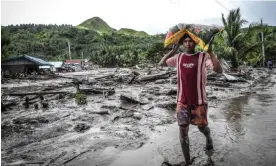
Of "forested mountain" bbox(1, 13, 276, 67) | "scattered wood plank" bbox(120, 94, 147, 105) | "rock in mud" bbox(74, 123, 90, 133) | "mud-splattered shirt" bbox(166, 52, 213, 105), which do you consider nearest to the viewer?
"mud-splattered shirt" bbox(166, 52, 213, 105)

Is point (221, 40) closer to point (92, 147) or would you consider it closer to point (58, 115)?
point (58, 115)

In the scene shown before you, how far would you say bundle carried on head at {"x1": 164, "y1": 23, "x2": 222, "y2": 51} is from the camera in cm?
328

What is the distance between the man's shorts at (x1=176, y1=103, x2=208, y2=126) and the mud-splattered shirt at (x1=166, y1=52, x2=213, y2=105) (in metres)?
0.07

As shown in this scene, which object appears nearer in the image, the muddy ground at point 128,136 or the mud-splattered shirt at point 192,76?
the mud-splattered shirt at point 192,76

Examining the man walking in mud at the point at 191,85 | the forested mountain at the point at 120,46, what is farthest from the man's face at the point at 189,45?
the forested mountain at the point at 120,46

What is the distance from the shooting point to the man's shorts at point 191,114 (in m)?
3.29

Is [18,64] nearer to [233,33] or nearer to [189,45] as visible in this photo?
[233,33]

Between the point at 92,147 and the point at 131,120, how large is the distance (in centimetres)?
208

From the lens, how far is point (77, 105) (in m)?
8.81

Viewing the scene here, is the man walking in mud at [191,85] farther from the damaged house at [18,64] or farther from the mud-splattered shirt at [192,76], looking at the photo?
the damaged house at [18,64]

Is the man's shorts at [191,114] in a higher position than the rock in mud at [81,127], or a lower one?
higher

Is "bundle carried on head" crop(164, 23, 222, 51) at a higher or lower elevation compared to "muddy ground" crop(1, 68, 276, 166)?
higher

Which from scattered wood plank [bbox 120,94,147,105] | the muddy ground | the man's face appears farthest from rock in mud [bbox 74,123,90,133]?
the man's face

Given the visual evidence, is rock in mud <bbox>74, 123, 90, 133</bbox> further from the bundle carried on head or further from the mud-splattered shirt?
the bundle carried on head
